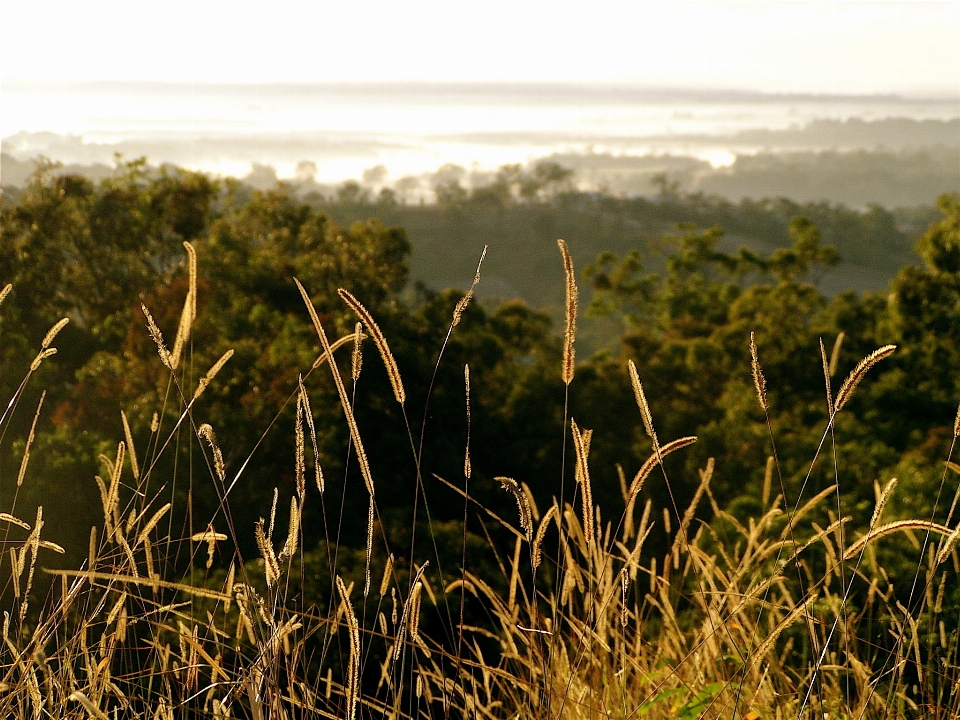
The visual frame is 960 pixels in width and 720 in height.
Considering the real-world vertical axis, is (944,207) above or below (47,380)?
above

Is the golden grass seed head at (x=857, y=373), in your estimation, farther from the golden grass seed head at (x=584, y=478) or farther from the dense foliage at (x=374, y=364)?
the dense foliage at (x=374, y=364)

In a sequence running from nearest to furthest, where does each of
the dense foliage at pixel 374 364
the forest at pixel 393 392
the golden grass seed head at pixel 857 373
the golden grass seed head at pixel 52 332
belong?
1. the golden grass seed head at pixel 857 373
2. the golden grass seed head at pixel 52 332
3. the forest at pixel 393 392
4. the dense foliage at pixel 374 364

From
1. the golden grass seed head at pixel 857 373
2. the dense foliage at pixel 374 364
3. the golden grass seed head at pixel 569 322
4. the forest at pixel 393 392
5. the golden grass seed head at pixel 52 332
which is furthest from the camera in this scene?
the dense foliage at pixel 374 364

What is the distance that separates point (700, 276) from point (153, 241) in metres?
15.3

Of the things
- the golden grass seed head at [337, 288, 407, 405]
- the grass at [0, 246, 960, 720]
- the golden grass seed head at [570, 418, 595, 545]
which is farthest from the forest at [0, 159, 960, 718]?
the golden grass seed head at [337, 288, 407, 405]

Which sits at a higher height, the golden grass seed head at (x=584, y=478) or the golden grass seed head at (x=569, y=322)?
the golden grass seed head at (x=569, y=322)

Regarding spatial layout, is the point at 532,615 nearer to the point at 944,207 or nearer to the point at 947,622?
the point at 947,622

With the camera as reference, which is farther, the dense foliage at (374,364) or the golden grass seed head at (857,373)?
the dense foliage at (374,364)

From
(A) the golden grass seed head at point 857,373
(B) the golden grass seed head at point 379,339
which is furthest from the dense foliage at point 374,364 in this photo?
(B) the golden grass seed head at point 379,339

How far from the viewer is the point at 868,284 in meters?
37.8

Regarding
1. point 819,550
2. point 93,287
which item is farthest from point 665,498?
point 93,287

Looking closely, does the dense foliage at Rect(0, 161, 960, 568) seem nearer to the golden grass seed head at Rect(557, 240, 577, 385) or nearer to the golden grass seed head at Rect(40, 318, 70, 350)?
the golden grass seed head at Rect(557, 240, 577, 385)

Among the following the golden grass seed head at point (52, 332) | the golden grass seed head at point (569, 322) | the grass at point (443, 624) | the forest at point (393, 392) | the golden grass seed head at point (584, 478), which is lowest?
the forest at point (393, 392)

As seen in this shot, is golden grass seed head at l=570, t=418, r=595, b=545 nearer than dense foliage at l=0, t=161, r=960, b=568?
Yes
